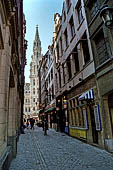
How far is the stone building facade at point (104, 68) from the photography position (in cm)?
772

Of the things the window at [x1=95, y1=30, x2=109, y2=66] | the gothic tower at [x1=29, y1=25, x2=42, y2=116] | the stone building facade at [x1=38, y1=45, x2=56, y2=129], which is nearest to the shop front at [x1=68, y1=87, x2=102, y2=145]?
the window at [x1=95, y1=30, x2=109, y2=66]

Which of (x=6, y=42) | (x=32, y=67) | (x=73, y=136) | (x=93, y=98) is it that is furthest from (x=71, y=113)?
(x=32, y=67)

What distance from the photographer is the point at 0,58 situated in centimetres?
443

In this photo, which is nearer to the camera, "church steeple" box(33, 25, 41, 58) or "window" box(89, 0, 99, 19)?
"window" box(89, 0, 99, 19)

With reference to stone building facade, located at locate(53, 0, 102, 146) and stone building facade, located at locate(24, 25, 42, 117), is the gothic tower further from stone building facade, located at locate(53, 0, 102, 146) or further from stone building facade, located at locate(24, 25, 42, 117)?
stone building facade, located at locate(53, 0, 102, 146)

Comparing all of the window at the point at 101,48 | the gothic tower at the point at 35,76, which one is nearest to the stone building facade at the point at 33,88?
the gothic tower at the point at 35,76

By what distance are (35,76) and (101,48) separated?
8054cm

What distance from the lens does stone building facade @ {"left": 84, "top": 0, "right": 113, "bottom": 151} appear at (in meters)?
7.72

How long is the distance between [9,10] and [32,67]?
90.0 m

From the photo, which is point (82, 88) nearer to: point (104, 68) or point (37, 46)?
point (104, 68)

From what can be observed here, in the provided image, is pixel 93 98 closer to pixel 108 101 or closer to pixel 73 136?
pixel 108 101

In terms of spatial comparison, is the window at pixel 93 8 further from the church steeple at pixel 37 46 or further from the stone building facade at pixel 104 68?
the church steeple at pixel 37 46

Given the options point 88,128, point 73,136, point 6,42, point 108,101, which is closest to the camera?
point 6,42

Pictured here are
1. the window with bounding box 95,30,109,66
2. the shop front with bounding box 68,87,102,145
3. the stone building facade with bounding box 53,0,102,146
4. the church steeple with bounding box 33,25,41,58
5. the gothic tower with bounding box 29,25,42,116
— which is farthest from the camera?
the church steeple with bounding box 33,25,41,58
